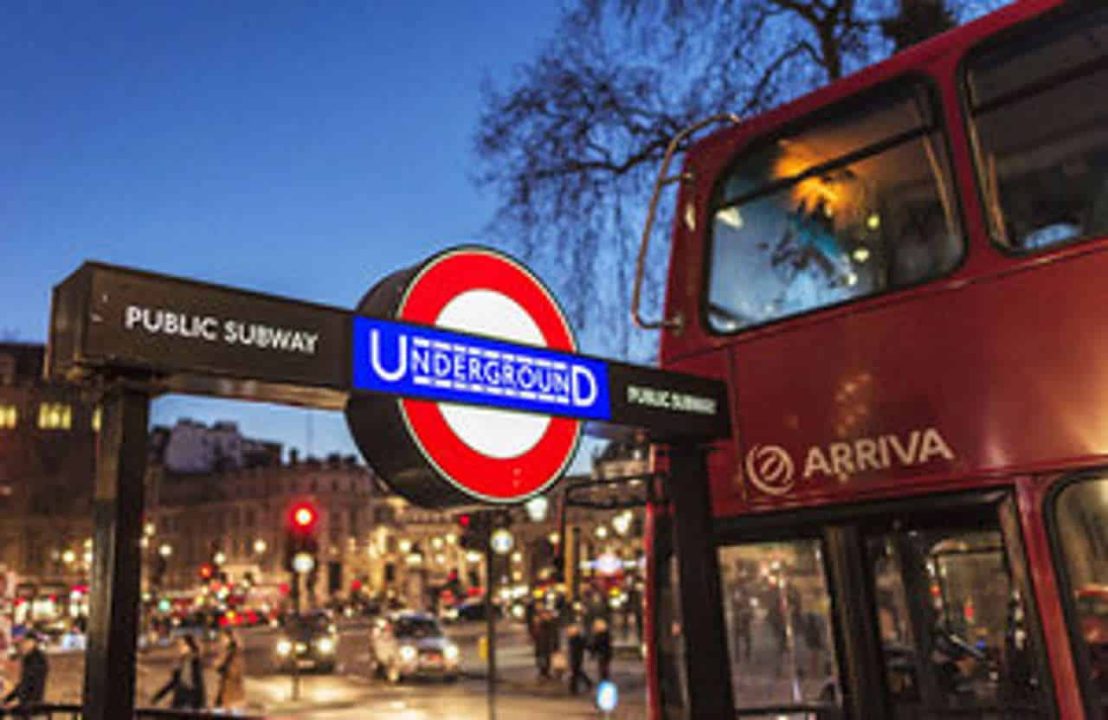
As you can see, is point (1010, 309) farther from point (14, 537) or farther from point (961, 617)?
point (14, 537)

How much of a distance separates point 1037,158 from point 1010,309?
0.75 metres

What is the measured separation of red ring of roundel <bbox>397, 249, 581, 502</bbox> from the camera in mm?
2865

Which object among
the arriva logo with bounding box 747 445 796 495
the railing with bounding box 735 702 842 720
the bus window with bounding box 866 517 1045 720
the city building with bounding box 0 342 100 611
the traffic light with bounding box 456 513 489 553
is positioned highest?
the city building with bounding box 0 342 100 611

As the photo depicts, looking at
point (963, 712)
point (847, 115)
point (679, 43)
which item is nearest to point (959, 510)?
point (963, 712)

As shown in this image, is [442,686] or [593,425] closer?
[593,425]

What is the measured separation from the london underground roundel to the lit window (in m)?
82.7

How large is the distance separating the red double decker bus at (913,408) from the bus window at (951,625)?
0.03 ft

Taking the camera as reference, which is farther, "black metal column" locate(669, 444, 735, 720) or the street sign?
"black metal column" locate(669, 444, 735, 720)

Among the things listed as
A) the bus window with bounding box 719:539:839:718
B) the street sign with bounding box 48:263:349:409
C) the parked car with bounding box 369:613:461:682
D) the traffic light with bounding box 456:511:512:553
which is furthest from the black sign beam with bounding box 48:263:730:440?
the parked car with bounding box 369:613:461:682

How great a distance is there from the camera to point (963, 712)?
4.09m

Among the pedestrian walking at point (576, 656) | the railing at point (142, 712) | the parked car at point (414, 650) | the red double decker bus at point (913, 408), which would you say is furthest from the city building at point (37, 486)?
the red double decker bus at point (913, 408)

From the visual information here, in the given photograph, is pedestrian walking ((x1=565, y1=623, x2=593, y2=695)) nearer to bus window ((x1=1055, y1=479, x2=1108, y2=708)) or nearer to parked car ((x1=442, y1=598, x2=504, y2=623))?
bus window ((x1=1055, y1=479, x2=1108, y2=708))

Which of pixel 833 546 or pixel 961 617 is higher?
pixel 833 546

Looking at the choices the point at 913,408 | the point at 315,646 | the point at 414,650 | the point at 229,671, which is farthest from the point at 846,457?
the point at 315,646
